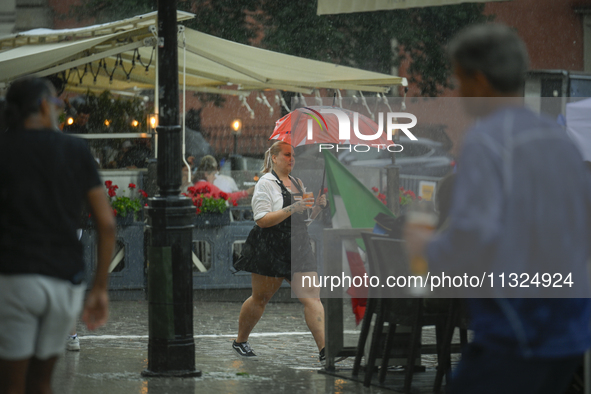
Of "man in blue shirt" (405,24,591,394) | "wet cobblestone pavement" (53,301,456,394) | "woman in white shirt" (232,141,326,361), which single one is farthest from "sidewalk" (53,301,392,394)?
"man in blue shirt" (405,24,591,394)

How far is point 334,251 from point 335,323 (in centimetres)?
55

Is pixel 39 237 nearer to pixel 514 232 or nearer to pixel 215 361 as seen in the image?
pixel 514 232

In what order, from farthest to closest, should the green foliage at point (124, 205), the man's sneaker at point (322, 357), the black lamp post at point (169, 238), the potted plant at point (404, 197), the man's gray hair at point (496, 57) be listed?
the potted plant at point (404, 197), the green foliage at point (124, 205), the man's sneaker at point (322, 357), the black lamp post at point (169, 238), the man's gray hair at point (496, 57)

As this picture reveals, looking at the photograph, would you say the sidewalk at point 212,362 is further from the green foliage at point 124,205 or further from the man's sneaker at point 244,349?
the green foliage at point 124,205

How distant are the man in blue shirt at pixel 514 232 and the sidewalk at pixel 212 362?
3.56m

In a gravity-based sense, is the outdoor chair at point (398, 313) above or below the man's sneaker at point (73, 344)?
above

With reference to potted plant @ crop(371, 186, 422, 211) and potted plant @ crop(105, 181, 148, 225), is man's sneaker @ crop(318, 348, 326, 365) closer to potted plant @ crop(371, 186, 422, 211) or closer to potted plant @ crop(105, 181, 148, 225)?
potted plant @ crop(371, 186, 422, 211)

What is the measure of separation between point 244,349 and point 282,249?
0.97 metres

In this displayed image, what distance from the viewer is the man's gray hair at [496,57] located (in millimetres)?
2496

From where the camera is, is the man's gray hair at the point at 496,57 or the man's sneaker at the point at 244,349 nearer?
the man's gray hair at the point at 496,57

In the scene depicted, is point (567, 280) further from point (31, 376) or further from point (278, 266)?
point (278, 266)

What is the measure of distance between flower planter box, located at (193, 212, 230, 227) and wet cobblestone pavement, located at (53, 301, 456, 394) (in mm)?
1216

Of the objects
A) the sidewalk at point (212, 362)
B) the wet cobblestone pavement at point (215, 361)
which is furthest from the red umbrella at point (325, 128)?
the sidewalk at point (212, 362)

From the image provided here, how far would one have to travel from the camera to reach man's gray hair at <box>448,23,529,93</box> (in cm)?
250
